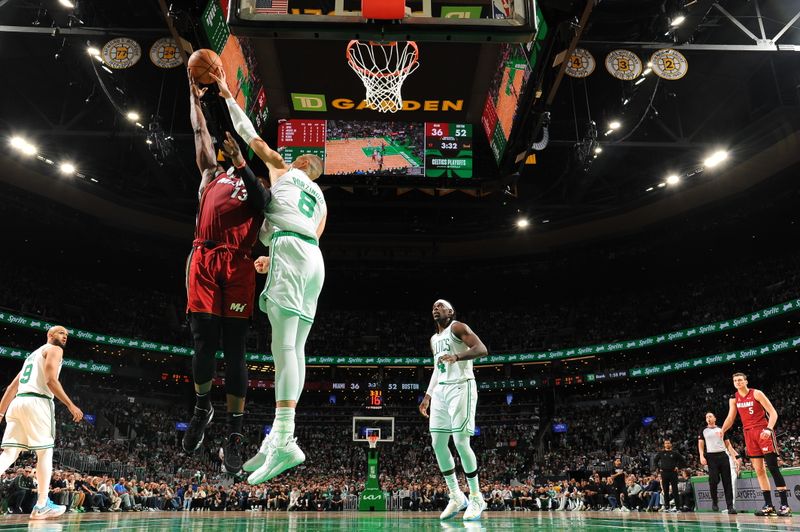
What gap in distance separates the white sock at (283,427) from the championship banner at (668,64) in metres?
12.0

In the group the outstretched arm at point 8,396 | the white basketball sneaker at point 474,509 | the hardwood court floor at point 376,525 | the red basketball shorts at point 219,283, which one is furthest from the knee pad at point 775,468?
the outstretched arm at point 8,396

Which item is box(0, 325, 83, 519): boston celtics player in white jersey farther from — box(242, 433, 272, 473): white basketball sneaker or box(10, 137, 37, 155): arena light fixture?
box(10, 137, 37, 155): arena light fixture

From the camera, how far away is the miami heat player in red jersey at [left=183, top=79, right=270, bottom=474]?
3.99 metres

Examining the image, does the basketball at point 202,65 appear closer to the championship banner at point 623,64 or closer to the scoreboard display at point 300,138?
the scoreboard display at point 300,138

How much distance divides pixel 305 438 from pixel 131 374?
10.3 metres

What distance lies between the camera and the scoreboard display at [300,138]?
Answer: 11.7 m

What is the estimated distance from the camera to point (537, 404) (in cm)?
3584

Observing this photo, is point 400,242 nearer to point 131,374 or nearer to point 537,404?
point 537,404

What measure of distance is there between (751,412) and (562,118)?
13.0m

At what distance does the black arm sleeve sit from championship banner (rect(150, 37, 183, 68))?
396 inches

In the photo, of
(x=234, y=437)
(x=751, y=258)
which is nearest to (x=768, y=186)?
(x=751, y=258)

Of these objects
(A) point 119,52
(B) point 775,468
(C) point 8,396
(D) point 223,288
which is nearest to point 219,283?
(D) point 223,288

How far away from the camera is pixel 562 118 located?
65.4 feet

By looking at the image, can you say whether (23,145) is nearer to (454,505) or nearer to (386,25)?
(386,25)
